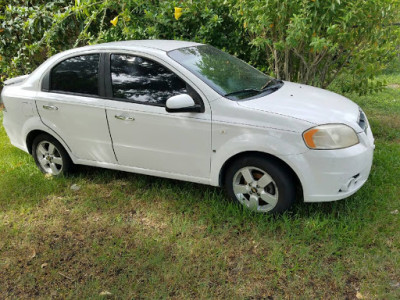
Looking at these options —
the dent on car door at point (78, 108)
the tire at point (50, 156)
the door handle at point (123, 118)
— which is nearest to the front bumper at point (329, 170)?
the door handle at point (123, 118)

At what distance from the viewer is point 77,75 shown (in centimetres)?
439

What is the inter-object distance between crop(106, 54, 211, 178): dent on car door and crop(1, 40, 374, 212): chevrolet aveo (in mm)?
10

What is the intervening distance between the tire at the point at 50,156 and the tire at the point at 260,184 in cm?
206

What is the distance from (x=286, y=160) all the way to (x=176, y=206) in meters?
1.27

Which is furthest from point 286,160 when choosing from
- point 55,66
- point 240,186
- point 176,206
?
point 55,66

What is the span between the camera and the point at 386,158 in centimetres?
488

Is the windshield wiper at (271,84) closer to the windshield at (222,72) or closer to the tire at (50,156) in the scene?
the windshield at (222,72)

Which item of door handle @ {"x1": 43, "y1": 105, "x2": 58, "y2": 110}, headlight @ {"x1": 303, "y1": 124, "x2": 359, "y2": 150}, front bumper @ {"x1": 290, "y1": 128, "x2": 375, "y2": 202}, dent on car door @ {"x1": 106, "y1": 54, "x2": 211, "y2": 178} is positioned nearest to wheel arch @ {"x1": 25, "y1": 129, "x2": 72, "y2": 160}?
door handle @ {"x1": 43, "y1": 105, "x2": 58, "y2": 110}

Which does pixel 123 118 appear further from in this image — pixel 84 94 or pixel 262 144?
pixel 262 144

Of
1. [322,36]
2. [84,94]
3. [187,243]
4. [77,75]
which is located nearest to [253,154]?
[187,243]

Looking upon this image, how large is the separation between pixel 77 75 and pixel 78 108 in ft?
1.26

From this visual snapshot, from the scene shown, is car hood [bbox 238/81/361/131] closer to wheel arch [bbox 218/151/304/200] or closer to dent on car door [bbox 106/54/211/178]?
wheel arch [bbox 218/151/304/200]

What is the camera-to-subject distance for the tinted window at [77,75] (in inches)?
168

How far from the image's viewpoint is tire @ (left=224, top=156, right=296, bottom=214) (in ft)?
11.6
